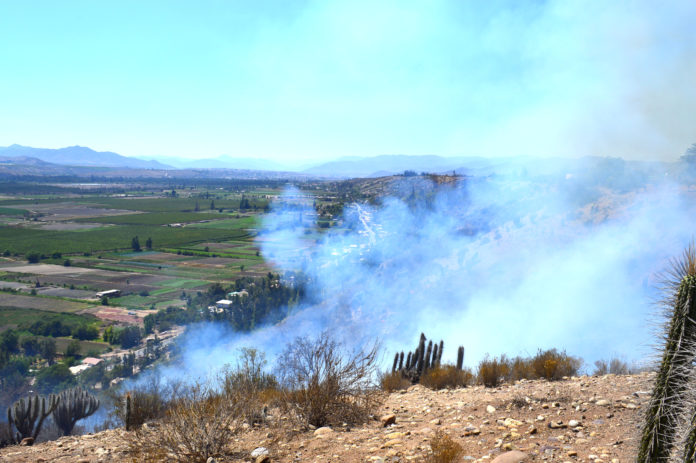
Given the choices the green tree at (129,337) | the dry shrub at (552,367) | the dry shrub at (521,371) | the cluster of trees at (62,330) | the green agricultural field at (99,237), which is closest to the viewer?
the dry shrub at (552,367)

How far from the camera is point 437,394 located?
948 centimetres

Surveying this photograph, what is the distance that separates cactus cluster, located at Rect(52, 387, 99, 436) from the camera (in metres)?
10.6

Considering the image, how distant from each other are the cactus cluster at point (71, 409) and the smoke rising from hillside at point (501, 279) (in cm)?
1275

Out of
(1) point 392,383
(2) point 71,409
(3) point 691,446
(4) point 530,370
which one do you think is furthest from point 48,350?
(3) point 691,446

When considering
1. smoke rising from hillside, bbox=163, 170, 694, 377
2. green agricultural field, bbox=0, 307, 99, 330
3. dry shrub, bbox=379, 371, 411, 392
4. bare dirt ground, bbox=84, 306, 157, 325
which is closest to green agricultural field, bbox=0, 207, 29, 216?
green agricultural field, bbox=0, 307, 99, 330

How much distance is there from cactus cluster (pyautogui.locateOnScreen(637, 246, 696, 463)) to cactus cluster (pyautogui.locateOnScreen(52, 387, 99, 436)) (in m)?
11.5

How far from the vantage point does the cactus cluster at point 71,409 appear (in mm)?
10594

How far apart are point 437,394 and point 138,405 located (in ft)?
19.5

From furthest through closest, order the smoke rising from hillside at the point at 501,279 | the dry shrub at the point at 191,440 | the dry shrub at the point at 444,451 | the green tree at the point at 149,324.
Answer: the green tree at the point at 149,324, the smoke rising from hillside at the point at 501,279, the dry shrub at the point at 191,440, the dry shrub at the point at 444,451

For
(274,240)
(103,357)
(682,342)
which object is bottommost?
(103,357)

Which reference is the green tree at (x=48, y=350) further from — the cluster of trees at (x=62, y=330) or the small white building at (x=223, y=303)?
the small white building at (x=223, y=303)

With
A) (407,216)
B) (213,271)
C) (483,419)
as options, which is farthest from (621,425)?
(213,271)

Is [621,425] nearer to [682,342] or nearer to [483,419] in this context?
[483,419]

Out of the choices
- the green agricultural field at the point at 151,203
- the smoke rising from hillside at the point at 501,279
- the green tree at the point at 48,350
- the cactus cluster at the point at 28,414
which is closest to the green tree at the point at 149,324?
the green tree at the point at 48,350
